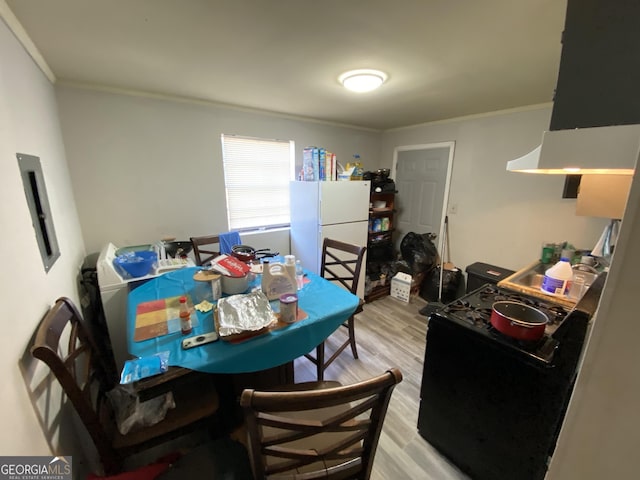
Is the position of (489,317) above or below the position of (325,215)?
below

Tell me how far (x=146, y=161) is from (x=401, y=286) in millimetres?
3114

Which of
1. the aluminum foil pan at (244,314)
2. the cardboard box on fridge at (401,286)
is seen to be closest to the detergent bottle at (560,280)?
the cardboard box on fridge at (401,286)

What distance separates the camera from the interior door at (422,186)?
3.23m

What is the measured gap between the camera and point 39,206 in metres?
1.23

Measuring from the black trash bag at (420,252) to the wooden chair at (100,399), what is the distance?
2717 millimetres

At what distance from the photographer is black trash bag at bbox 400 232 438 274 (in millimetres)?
3234

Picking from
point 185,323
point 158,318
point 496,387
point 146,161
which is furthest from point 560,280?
point 146,161

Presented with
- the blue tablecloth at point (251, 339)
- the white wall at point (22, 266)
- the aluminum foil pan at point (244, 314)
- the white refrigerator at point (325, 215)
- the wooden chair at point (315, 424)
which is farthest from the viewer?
the white refrigerator at point (325, 215)

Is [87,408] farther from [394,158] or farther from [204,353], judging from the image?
[394,158]

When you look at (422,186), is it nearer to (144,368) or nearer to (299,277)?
(299,277)

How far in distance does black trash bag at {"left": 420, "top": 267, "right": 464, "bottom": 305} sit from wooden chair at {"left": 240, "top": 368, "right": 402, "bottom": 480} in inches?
99.7

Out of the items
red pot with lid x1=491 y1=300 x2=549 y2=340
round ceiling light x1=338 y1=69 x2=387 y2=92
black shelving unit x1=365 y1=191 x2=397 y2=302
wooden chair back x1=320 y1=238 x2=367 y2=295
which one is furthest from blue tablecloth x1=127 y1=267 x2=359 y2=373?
black shelving unit x1=365 y1=191 x2=397 y2=302

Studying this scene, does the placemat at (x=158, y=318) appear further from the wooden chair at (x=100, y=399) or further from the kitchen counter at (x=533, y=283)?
the kitchen counter at (x=533, y=283)

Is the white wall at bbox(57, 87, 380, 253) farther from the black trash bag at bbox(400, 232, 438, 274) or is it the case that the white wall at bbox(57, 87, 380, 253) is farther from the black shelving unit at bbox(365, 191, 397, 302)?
the black trash bag at bbox(400, 232, 438, 274)
